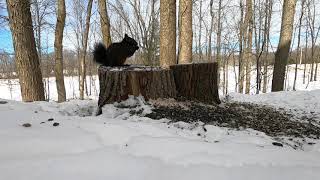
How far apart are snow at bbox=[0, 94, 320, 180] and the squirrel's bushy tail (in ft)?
6.67

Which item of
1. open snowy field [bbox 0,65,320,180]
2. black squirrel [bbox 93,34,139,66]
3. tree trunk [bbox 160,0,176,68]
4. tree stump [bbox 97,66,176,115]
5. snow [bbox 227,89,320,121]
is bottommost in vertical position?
snow [bbox 227,89,320,121]

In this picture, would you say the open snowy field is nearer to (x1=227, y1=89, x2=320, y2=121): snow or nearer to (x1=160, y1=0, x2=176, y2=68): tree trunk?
(x1=227, y1=89, x2=320, y2=121): snow

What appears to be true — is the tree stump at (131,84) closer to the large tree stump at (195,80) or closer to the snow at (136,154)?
the large tree stump at (195,80)

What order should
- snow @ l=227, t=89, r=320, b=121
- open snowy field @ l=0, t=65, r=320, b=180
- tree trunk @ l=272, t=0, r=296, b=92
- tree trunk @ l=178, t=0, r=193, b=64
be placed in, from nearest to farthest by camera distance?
open snowy field @ l=0, t=65, r=320, b=180 → snow @ l=227, t=89, r=320, b=121 → tree trunk @ l=178, t=0, r=193, b=64 → tree trunk @ l=272, t=0, r=296, b=92

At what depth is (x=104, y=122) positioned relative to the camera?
9.69 feet

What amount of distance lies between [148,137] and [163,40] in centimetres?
533

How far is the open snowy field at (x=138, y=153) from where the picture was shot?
73.7 inches

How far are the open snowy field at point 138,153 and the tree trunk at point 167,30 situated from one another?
4651 mm

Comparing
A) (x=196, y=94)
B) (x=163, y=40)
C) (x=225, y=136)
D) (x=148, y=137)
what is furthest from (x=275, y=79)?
(x=148, y=137)

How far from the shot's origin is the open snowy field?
1872mm

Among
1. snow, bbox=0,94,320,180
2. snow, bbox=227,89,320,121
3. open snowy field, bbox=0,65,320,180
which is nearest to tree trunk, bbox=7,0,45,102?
open snowy field, bbox=0,65,320,180

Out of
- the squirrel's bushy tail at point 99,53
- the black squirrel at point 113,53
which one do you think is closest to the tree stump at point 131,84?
the black squirrel at point 113,53

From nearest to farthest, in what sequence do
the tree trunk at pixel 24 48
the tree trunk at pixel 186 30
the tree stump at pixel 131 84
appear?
the tree stump at pixel 131 84, the tree trunk at pixel 24 48, the tree trunk at pixel 186 30

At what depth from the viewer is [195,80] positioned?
14.3 feet
